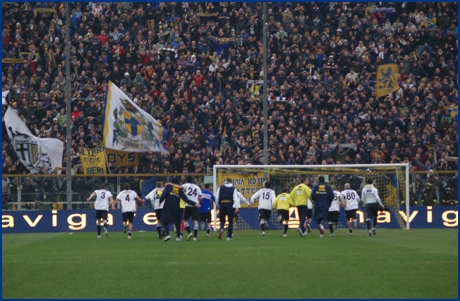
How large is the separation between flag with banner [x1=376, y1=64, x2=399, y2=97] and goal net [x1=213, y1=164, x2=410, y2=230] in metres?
4.90

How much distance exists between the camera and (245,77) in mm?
37531

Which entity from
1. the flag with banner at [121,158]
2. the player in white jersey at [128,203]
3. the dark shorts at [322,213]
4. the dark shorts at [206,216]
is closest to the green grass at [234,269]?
the dark shorts at [322,213]

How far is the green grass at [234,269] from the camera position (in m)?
13.3

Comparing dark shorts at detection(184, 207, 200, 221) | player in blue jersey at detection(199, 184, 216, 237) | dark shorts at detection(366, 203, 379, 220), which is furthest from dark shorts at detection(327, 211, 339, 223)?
dark shorts at detection(184, 207, 200, 221)

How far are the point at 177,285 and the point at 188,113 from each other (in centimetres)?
2194

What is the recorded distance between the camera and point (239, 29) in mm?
39594

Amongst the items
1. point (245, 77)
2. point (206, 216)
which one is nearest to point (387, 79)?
point (245, 77)

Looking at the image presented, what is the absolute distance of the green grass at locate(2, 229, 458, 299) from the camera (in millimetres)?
13320

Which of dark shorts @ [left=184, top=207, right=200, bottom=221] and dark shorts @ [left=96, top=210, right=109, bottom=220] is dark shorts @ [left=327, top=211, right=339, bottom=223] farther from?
dark shorts @ [left=96, top=210, right=109, bottom=220]

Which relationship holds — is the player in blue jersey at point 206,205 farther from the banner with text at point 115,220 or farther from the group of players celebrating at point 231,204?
the banner with text at point 115,220

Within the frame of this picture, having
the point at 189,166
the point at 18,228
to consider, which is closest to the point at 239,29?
the point at 189,166

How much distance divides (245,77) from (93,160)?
8.07 m

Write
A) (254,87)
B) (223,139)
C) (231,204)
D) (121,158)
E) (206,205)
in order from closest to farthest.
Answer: (231,204) < (206,205) < (121,158) < (223,139) < (254,87)

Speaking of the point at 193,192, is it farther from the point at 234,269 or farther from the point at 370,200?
the point at 234,269
